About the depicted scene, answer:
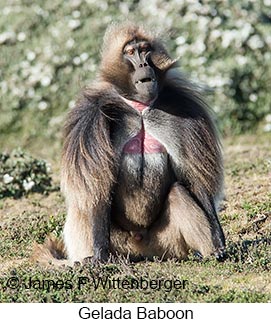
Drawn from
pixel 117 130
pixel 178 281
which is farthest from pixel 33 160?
pixel 178 281

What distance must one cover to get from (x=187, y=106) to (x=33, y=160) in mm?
3568

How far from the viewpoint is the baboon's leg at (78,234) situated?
21.1 ft

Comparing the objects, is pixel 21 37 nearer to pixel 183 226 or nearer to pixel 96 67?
pixel 96 67

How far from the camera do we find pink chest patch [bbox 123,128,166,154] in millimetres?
6457

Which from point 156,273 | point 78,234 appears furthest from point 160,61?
point 156,273

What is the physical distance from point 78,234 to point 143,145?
71cm

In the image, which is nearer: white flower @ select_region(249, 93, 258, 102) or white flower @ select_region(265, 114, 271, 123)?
white flower @ select_region(265, 114, 271, 123)

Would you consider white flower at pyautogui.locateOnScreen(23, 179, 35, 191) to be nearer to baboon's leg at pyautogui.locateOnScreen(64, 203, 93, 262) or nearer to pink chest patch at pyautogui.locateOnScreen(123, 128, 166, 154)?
baboon's leg at pyautogui.locateOnScreen(64, 203, 93, 262)

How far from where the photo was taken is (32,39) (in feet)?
45.1

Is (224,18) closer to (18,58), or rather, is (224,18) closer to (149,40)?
(18,58)

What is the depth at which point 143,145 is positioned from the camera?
6480mm

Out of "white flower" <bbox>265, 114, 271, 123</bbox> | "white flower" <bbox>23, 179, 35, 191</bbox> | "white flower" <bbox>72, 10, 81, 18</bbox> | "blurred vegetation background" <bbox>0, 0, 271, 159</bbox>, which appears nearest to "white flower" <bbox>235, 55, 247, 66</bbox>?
"blurred vegetation background" <bbox>0, 0, 271, 159</bbox>

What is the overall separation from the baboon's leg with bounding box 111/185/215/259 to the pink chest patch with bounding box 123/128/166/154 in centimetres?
28

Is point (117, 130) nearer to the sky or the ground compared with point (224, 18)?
nearer to the sky
